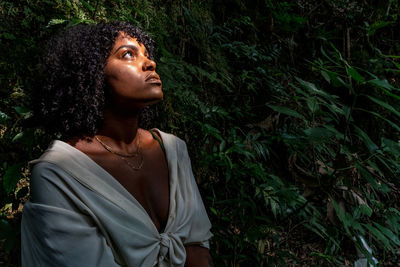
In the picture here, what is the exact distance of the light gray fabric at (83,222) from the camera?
114cm

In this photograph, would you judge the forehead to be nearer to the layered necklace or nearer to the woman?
the woman

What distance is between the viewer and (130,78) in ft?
4.36

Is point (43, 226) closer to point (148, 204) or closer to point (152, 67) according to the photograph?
point (148, 204)

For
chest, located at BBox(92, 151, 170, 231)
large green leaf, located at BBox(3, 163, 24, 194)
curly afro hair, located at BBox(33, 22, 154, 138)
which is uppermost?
curly afro hair, located at BBox(33, 22, 154, 138)

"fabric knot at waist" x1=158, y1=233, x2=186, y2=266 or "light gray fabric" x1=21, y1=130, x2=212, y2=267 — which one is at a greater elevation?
"light gray fabric" x1=21, y1=130, x2=212, y2=267

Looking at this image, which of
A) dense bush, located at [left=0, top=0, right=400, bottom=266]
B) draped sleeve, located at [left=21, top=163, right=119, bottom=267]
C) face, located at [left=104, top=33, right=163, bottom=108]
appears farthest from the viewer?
dense bush, located at [left=0, top=0, right=400, bottom=266]

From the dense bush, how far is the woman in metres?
0.42

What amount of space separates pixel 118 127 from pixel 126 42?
0.37 m

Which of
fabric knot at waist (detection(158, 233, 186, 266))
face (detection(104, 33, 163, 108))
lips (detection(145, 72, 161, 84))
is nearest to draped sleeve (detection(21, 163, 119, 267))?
fabric knot at waist (detection(158, 233, 186, 266))

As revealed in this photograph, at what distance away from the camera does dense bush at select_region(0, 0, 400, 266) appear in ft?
6.23

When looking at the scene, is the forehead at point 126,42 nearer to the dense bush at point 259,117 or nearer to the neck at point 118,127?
the neck at point 118,127

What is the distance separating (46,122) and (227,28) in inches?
92.3

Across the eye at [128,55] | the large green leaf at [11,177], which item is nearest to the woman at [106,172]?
the eye at [128,55]

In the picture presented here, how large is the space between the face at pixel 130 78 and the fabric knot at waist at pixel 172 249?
1.87ft
